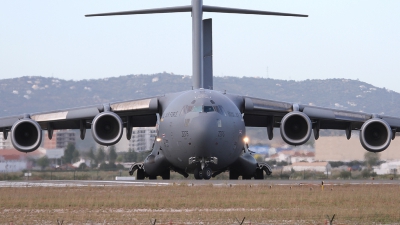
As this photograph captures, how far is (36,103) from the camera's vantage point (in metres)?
119

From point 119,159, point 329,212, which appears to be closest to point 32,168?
point 119,159

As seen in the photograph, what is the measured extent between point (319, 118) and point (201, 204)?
12.8 m

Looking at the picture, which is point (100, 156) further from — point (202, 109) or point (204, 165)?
point (202, 109)

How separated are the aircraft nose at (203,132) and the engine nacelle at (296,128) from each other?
3.39 metres

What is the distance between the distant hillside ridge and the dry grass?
87946 millimetres

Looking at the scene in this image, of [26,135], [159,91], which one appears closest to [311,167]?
[26,135]

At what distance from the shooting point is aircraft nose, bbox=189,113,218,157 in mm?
22922

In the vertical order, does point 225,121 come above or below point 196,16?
below

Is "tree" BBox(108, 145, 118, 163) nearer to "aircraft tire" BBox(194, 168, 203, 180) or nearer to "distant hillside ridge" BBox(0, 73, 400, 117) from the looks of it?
"aircraft tire" BBox(194, 168, 203, 180)

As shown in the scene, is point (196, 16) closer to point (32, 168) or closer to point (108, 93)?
point (32, 168)

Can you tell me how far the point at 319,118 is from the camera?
2716 cm

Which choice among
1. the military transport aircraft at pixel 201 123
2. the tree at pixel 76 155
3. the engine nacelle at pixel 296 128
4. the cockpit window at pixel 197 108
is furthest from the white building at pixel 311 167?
the cockpit window at pixel 197 108

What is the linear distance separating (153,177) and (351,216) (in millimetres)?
14903

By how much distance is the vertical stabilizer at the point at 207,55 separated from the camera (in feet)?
92.2
